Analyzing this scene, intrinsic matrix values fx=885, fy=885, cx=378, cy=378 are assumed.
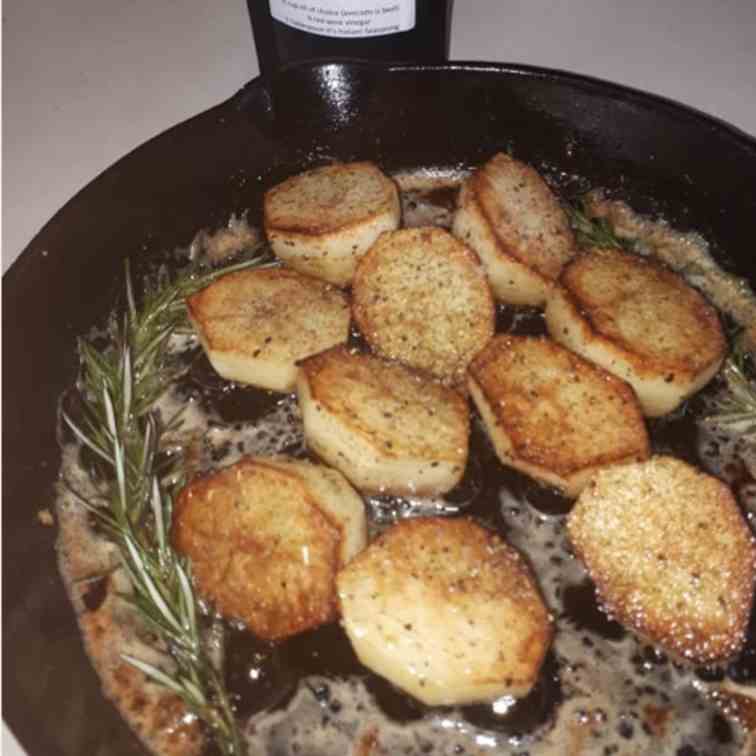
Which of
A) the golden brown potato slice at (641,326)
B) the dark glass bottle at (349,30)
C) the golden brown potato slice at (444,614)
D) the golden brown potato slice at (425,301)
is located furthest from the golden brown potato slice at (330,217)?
the golden brown potato slice at (444,614)

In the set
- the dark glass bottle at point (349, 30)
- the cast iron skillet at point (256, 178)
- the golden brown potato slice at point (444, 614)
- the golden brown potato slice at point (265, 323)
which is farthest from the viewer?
the dark glass bottle at point (349, 30)

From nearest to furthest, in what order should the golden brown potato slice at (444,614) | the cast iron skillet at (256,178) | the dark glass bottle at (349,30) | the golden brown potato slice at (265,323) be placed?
the golden brown potato slice at (444,614)
the cast iron skillet at (256,178)
the golden brown potato slice at (265,323)
the dark glass bottle at (349,30)

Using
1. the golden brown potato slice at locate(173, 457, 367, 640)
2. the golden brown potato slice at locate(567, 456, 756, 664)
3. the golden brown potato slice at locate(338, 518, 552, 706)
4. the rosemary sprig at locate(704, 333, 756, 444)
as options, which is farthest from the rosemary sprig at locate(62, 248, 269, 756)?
the rosemary sprig at locate(704, 333, 756, 444)

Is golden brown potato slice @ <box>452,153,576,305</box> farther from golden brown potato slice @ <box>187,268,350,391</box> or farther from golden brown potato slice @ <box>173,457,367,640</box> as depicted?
golden brown potato slice @ <box>173,457,367,640</box>

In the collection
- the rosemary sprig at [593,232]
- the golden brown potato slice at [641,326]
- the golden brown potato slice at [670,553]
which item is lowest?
the golden brown potato slice at [670,553]

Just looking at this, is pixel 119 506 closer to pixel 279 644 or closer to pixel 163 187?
pixel 279 644

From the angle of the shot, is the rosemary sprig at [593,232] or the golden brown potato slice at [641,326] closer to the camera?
the golden brown potato slice at [641,326]

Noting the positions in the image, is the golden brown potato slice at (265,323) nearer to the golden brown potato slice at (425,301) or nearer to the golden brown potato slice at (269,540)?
the golden brown potato slice at (425,301)
